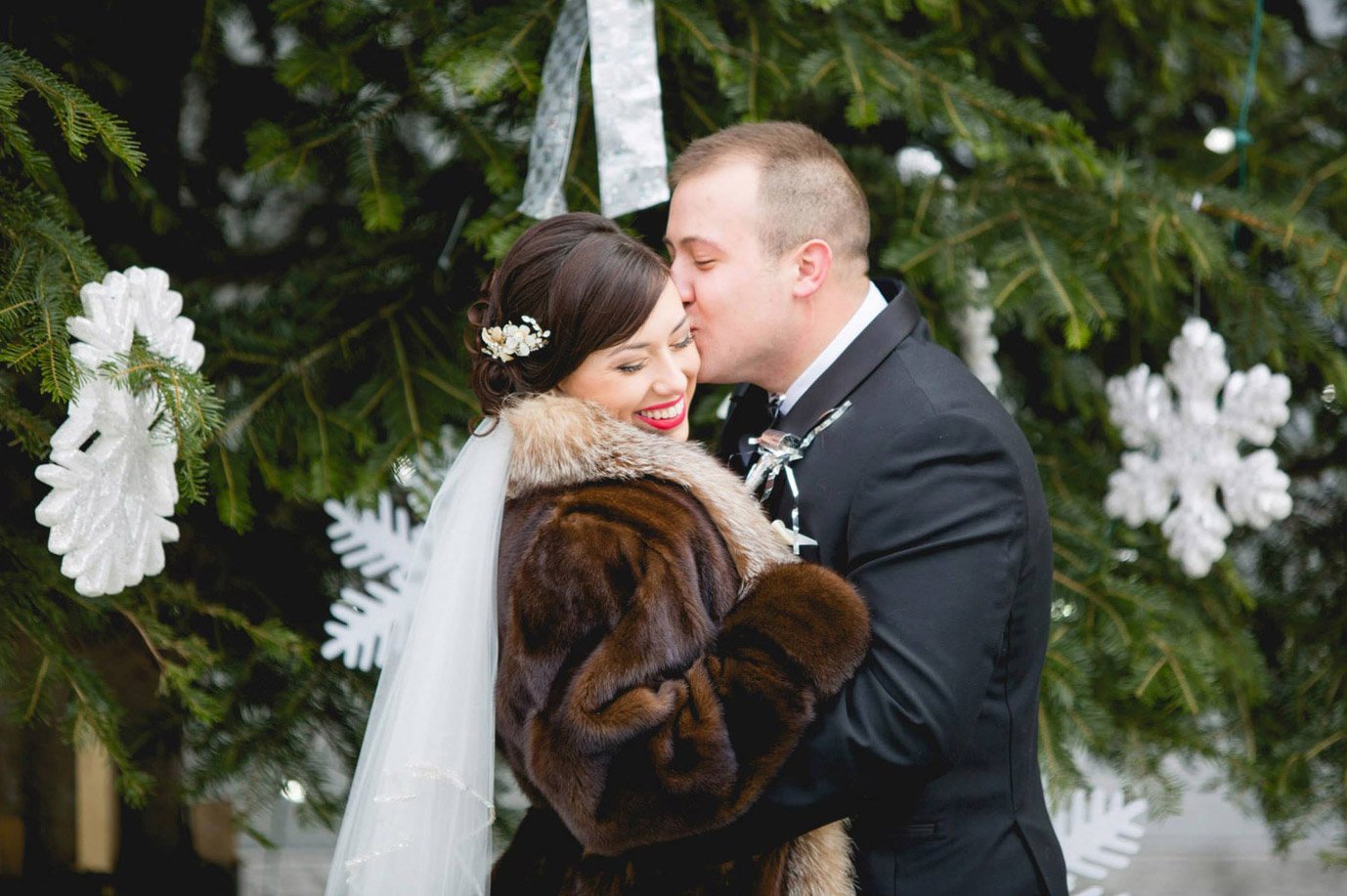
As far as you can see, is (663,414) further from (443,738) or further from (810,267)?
(443,738)

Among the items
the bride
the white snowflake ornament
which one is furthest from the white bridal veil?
the white snowflake ornament

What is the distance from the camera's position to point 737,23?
3.17 meters

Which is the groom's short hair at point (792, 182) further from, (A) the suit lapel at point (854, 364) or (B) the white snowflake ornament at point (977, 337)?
(B) the white snowflake ornament at point (977, 337)

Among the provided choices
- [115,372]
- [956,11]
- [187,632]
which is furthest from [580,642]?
[956,11]

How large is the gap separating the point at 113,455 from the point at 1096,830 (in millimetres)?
2542

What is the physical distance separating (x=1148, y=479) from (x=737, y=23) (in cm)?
162

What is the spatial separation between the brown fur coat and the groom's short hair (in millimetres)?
649

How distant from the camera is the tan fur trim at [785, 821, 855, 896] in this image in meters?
2.14

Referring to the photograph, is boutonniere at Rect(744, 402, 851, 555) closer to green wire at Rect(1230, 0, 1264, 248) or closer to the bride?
the bride

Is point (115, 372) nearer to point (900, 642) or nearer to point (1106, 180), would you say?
point (900, 642)

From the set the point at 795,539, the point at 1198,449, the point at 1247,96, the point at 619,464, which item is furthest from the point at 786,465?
the point at 1247,96

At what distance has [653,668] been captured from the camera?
193cm

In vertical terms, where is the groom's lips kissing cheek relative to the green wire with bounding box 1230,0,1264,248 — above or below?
above

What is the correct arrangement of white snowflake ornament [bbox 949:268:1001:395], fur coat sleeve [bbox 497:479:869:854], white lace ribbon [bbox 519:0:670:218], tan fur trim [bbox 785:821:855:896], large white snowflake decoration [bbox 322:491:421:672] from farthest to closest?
white snowflake ornament [bbox 949:268:1001:395], large white snowflake decoration [bbox 322:491:421:672], white lace ribbon [bbox 519:0:670:218], tan fur trim [bbox 785:821:855:896], fur coat sleeve [bbox 497:479:869:854]
